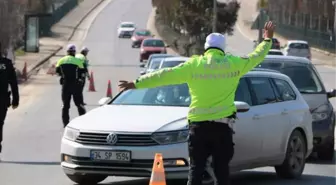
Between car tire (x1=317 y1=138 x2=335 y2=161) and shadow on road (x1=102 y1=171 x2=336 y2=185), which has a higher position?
shadow on road (x1=102 y1=171 x2=336 y2=185)

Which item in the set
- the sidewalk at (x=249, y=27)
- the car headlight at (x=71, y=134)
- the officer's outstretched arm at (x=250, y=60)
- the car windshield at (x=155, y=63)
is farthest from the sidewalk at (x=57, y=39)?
the officer's outstretched arm at (x=250, y=60)

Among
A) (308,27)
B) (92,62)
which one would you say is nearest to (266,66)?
(92,62)

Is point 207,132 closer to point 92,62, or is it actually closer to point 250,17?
point 92,62

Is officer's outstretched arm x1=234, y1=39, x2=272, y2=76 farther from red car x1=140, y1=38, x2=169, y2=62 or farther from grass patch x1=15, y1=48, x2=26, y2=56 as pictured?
grass patch x1=15, y1=48, x2=26, y2=56

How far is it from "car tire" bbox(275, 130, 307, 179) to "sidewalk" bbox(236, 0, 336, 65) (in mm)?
55458

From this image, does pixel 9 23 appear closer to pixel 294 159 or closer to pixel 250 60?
pixel 294 159

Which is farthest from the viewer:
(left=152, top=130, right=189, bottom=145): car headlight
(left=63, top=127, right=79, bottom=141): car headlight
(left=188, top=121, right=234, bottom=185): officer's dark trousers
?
(left=63, top=127, right=79, bottom=141): car headlight

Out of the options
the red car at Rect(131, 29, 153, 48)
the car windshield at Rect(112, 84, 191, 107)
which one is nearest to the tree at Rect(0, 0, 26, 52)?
the red car at Rect(131, 29, 153, 48)

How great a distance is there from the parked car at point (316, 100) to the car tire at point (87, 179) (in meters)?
4.41

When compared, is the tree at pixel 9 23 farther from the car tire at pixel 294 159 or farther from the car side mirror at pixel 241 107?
the car side mirror at pixel 241 107

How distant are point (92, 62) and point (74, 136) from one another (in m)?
48.9

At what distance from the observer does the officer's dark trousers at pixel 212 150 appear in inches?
342

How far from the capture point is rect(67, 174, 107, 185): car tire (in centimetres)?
1179

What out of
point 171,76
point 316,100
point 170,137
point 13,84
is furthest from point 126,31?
point 171,76
